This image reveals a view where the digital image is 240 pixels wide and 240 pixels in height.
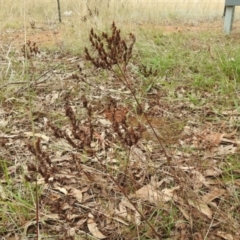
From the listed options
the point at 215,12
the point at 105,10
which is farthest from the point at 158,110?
the point at 215,12

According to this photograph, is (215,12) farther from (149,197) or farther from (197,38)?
(149,197)

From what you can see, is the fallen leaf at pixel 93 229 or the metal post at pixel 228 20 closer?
the fallen leaf at pixel 93 229

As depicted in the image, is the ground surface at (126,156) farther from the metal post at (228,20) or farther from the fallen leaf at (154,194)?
the metal post at (228,20)

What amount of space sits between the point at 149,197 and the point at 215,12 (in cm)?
663

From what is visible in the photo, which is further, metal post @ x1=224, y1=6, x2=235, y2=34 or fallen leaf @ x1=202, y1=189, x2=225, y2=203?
metal post @ x1=224, y1=6, x2=235, y2=34

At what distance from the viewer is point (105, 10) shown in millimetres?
3885

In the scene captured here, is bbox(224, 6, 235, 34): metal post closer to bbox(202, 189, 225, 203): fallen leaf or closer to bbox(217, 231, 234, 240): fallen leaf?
bbox(202, 189, 225, 203): fallen leaf

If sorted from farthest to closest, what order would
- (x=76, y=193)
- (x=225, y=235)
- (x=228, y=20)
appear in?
1. (x=228, y=20)
2. (x=76, y=193)
3. (x=225, y=235)

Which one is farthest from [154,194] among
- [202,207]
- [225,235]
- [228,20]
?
[228,20]

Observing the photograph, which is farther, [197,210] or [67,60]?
[67,60]

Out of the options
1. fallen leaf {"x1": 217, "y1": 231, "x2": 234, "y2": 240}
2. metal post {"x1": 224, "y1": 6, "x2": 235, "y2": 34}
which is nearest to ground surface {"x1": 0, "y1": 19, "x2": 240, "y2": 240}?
fallen leaf {"x1": 217, "y1": 231, "x2": 234, "y2": 240}

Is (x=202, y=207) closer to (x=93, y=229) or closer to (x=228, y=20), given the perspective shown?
(x=93, y=229)

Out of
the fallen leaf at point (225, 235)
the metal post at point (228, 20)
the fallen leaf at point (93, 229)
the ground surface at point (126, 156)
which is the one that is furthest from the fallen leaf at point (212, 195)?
the metal post at point (228, 20)

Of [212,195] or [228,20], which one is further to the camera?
[228,20]
